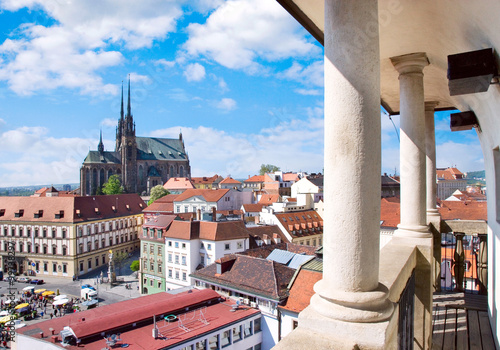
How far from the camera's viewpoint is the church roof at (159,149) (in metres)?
122

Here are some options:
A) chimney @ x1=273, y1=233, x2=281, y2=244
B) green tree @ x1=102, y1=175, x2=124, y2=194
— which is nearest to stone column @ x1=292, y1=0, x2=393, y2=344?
chimney @ x1=273, y1=233, x2=281, y2=244

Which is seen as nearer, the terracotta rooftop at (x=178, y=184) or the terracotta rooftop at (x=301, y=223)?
the terracotta rooftop at (x=301, y=223)

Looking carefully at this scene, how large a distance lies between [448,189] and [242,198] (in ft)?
165

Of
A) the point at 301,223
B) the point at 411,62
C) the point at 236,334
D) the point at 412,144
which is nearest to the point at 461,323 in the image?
the point at 412,144

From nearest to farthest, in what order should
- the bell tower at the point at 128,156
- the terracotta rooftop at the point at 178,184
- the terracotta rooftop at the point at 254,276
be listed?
1. the terracotta rooftop at the point at 254,276
2. the terracotta rooftop at the point at 178,184
3. the bell tower at the point at 128,156

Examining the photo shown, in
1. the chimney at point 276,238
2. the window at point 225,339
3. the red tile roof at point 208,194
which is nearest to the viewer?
the window at point 225,339

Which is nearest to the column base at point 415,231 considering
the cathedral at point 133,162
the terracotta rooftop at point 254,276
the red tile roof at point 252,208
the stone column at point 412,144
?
the stone column at point 412,144

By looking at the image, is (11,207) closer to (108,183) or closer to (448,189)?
(108,183)

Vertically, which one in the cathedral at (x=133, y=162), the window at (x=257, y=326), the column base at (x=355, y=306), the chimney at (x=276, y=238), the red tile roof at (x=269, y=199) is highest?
the cathedral at (x=133, y=162)

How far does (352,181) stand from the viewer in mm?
2377

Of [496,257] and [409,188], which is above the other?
[409,188]

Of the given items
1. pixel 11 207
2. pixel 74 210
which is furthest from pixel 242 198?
pixel 11 207

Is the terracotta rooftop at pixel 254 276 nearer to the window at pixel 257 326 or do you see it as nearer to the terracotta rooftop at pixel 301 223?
the window at pixel 257 326

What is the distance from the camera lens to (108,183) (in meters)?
102
